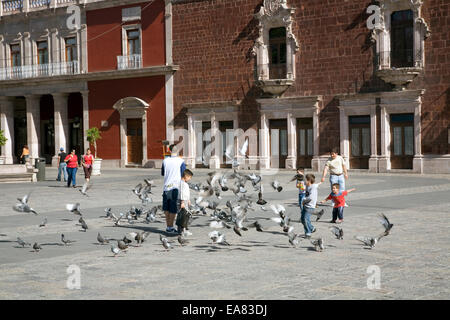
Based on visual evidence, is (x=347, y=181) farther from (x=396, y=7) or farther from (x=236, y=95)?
(x=236, y=95)

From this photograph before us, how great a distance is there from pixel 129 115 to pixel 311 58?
11.8 meters

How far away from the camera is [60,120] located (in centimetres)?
4394

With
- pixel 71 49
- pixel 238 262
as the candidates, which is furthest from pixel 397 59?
pixel 238 262

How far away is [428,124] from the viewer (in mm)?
31016

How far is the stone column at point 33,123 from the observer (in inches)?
1793

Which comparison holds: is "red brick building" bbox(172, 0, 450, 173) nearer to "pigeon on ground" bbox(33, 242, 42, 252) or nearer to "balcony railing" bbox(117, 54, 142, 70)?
"balcony railing" bbox(117, 54, 142, 70)

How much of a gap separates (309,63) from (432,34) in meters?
6.16

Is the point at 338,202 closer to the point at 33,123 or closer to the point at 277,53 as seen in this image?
the point at 277,53

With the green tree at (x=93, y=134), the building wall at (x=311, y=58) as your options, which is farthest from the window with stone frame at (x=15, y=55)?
the building wall at (x=311, y=58)

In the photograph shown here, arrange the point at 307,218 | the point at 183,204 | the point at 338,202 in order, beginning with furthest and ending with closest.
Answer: the point at 338,202, the point at 183,204, the point at 307,218

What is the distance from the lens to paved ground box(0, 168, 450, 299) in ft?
25.5

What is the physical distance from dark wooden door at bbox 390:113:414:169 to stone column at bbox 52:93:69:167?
20.9m
